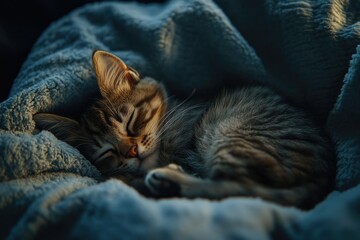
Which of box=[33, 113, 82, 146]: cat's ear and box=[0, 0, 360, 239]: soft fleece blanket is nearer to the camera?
box=[0, 0, 360, 239]: soft fleece blanket

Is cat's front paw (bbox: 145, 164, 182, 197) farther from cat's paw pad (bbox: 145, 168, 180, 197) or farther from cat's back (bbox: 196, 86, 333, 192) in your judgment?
cat's back (bbox: 196, 86, 333, 192)

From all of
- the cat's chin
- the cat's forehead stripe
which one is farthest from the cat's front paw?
the cat's forehead stripe

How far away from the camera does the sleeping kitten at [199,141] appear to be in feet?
3.20

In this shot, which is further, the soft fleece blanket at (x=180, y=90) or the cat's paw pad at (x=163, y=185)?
the cat's paw pad at (x=163, y=185)

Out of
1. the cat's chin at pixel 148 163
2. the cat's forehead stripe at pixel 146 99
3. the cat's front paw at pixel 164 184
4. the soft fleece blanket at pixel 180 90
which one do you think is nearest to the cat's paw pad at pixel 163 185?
the cat's front paw at pixel 164 184

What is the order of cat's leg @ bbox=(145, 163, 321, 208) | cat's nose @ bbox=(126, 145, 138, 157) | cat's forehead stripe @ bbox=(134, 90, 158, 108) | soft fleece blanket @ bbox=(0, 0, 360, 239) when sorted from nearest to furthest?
soft fleece blanket @ bbox=(0, 0, 360, 239)
cat's leg @ bbox=(145, 163, 321, 208)
cat's nose @ bbox=(126, 145, 138, 157)
cat's forehead stripe @ bbox=(134, 90, 158, 108)

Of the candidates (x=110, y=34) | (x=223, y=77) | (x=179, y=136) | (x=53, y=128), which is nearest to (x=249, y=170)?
(x=179, y=136)

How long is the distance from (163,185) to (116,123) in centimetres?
35

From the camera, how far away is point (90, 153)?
130 centimetres

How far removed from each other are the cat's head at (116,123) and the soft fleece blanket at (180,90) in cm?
8

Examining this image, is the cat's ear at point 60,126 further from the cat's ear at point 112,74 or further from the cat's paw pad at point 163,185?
the cat's paw pad at point 163,185

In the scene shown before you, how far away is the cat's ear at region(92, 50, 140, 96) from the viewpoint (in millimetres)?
1253

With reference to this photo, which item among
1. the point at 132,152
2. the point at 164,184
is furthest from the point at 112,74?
the point at 164,184

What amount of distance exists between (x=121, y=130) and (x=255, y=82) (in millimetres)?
494
